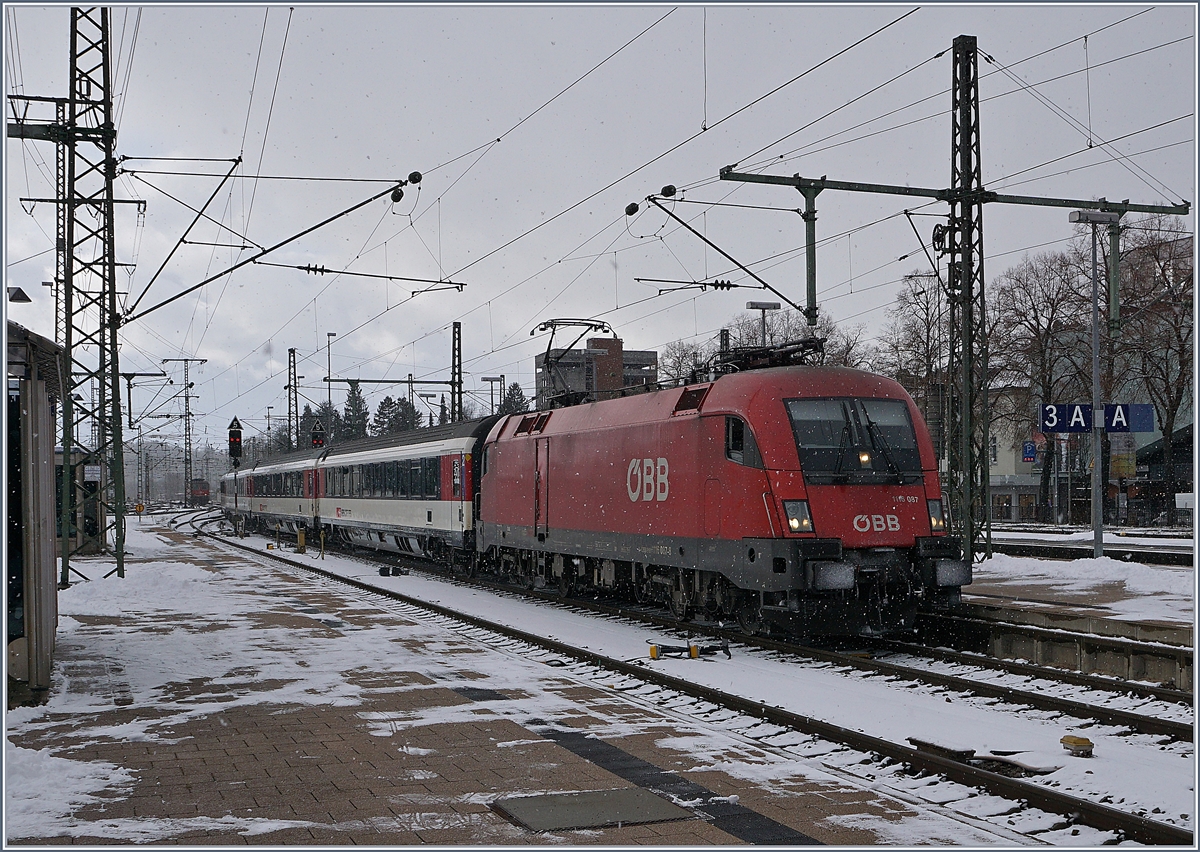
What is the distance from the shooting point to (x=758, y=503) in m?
13.0

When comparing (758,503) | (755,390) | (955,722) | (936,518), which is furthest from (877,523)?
(955,722)

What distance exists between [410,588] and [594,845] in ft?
55.7

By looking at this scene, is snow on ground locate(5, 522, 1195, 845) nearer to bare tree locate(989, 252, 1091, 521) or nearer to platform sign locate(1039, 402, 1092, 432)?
platform sign locate(1039, 402, 1092, 432)

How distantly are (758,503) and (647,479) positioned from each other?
301 centimetres

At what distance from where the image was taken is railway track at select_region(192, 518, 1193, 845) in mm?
6309

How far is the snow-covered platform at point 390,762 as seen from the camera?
6445 mm

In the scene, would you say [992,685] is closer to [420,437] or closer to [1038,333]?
[420,437]

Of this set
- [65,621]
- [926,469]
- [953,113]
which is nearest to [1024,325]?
[953,113]

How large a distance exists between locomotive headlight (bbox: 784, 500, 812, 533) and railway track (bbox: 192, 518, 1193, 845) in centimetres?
199

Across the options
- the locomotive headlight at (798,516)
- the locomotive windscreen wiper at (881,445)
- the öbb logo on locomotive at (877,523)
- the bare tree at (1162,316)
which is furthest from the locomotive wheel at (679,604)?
the bare tree at (1162,316)

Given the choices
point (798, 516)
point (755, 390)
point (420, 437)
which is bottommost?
point (798, 516)

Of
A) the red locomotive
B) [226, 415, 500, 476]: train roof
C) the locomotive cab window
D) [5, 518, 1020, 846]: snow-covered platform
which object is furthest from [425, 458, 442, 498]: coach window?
the locomotive cab window

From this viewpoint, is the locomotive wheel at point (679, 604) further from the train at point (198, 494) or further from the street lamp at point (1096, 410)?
the train at point (198, 494)

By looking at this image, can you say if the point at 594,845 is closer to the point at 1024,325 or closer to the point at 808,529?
the point at 808,529
